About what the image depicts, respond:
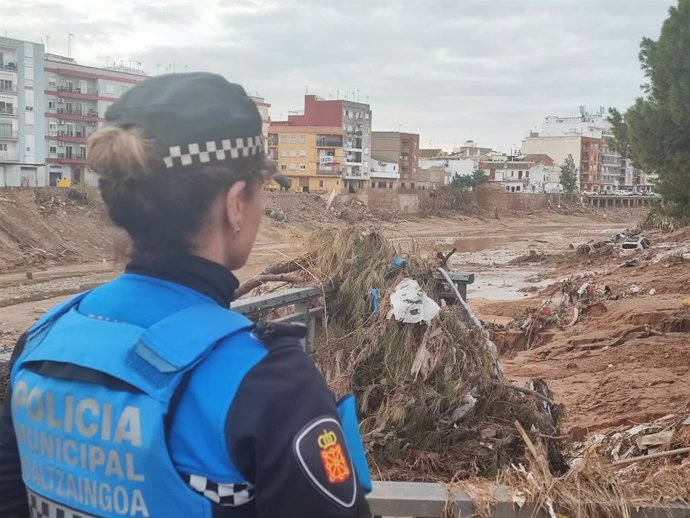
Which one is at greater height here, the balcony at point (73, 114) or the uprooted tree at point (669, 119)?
the balcony at point (73, 114)

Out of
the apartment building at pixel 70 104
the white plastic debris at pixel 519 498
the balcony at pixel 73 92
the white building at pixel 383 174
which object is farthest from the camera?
the white building at pixel 383 174

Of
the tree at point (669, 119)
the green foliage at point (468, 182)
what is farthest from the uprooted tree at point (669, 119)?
the green foliage at point (468, 182)

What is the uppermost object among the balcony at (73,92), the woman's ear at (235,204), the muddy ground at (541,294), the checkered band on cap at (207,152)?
the balcony at (73,92)

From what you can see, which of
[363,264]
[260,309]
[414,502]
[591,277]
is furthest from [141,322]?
[591,277]

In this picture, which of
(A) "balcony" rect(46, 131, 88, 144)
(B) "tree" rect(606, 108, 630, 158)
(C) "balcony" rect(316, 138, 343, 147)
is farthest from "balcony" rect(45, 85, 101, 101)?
(B) "tree" rect(606, 108, 630, 158)

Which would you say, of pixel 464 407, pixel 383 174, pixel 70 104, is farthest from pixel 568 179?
pixel 464 407

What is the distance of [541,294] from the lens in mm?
24000

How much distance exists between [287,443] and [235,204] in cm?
49

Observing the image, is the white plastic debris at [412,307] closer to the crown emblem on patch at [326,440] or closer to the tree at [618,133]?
the crown emblem on patch at [326,440]

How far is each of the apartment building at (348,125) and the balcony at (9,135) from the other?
119 ft

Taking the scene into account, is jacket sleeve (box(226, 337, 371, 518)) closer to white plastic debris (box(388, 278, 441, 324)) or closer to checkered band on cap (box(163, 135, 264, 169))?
checkered band on cap (box(163, 135, 264, 169))

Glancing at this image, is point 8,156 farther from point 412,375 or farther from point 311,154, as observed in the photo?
point 412,375

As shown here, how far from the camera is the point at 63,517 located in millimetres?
1445

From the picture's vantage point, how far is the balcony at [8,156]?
53312 millimetres
